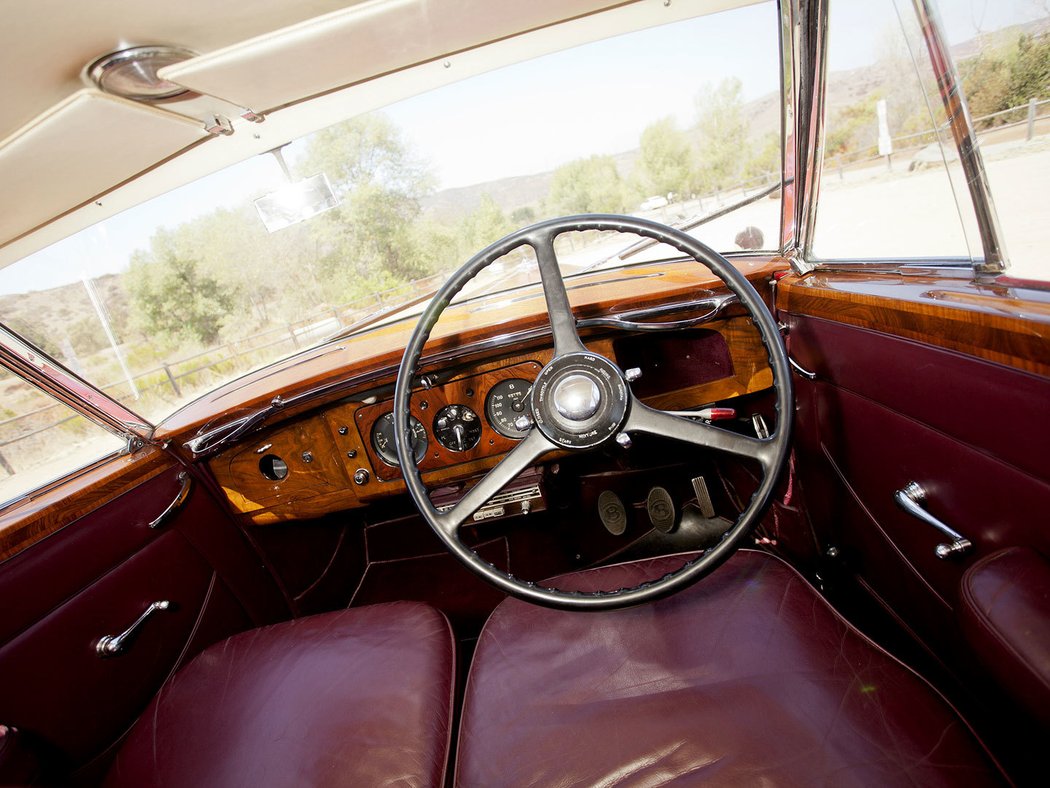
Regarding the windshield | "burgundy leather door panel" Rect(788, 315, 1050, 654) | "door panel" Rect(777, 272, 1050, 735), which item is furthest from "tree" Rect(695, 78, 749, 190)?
"burgundy leather door panel" Rect(788, 315, 1050, 654)

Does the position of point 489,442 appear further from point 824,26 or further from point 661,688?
point 824,26

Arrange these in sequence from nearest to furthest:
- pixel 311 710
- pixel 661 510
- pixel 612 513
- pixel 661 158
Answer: pixel 311 710, pixel 661 158, pixel 661 510, pixel 612 513

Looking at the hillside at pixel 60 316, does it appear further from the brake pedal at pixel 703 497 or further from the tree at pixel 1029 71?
the tree at pixel 1029 71

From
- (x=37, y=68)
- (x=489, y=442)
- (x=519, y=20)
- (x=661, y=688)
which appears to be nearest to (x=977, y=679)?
(x=661, y=688)

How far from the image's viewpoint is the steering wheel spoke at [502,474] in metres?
1.30

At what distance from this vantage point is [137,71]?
4.14 feet

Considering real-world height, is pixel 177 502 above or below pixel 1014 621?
above

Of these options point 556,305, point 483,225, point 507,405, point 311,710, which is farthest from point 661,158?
point 311,710

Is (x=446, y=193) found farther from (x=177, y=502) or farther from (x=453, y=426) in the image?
(x=177, y=502)

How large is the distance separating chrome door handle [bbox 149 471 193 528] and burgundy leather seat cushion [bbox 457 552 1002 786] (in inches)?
44.3

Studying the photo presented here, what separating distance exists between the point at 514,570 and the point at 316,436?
44.2 inches

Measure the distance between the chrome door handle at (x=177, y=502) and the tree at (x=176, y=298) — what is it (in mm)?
645

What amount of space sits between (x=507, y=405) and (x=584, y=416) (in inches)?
26.9

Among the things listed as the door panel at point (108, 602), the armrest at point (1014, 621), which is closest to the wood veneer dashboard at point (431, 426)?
the door panel at point (108, 602)
